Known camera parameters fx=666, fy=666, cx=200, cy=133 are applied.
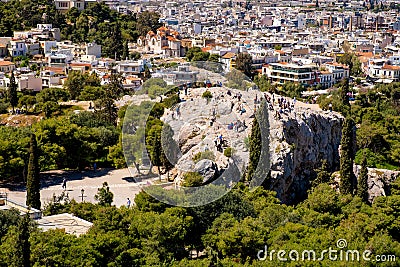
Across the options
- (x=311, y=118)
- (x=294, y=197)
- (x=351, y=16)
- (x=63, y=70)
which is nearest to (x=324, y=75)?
(x=63, y=70)

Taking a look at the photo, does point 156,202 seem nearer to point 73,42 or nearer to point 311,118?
point 311,118

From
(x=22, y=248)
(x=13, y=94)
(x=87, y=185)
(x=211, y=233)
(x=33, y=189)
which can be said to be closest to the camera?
(x=22, y=248)

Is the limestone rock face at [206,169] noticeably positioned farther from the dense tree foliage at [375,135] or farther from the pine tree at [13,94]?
the pine tree at [13,94]

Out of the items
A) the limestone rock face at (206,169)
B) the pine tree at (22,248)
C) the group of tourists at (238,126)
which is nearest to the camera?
the pine tree at (22,248)

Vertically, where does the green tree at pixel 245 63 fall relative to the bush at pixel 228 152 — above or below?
below

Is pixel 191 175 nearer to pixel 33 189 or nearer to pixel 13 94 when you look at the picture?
pixel 33 189

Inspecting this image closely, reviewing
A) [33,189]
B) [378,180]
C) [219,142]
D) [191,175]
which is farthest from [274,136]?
[33,189]

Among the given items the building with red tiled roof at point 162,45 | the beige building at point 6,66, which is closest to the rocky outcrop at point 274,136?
the beige building at point 6,66

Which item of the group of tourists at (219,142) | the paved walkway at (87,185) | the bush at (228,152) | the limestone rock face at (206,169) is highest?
the group of tourists at (219,142)

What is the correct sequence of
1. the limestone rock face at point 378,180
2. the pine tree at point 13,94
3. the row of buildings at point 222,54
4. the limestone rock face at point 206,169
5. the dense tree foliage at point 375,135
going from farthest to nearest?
the row of buildings at point 222,54 < the pine tree at point 13,94 < the dense tree foliage at point 375,135 < the limestone rock face at point 378,180 < the limestone rock face at point 206,169
